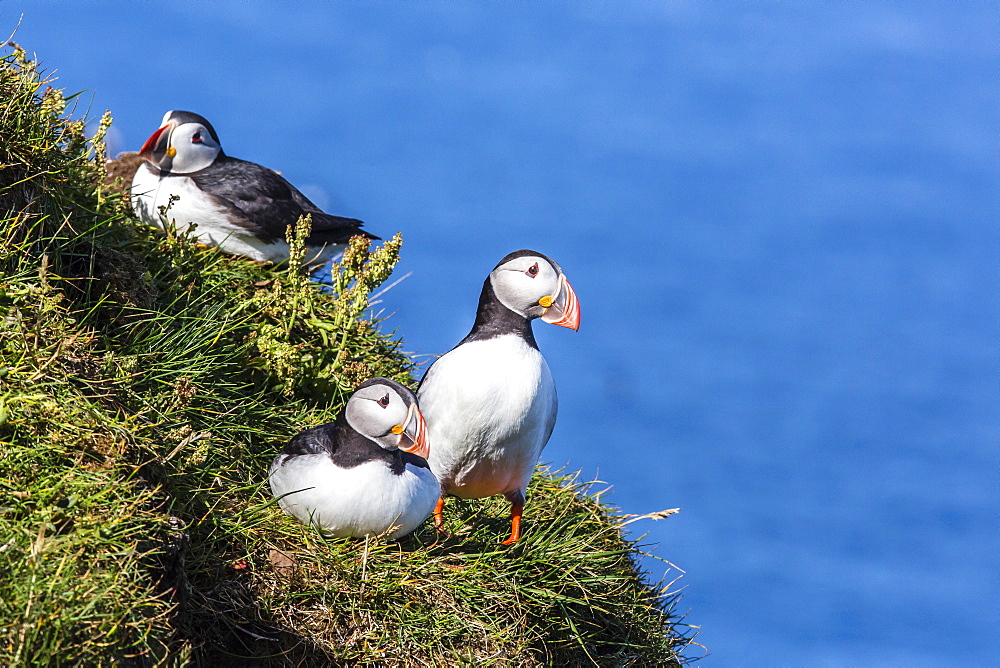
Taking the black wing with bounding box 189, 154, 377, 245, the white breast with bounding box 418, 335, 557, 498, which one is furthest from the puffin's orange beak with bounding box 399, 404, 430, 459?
the black wing with bounding box 189, 154, 377, 245

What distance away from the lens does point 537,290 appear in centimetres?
550

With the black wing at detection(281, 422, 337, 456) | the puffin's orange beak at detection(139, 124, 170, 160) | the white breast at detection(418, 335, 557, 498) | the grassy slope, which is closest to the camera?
the grassy slope

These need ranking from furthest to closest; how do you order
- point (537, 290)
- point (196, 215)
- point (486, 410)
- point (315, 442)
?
1. point (196, 215)
2. point (537, 290)
3. point (486, 410)
4. point (315, 442)

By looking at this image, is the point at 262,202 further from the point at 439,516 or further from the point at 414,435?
the point at 414,435

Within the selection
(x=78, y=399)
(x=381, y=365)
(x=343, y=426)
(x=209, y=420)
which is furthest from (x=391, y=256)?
(x=78, y=399)

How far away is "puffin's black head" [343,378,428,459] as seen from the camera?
4863 millimetres

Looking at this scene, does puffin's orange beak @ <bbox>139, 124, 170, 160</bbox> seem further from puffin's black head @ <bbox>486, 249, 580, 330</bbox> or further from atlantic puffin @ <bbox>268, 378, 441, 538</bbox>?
atlantic puffin @ <bbox>268, 378, 441, 538</bbox>

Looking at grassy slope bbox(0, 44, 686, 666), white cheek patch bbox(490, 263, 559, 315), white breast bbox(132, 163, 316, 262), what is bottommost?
grassy slope bbox(0, 44, 686, 666)

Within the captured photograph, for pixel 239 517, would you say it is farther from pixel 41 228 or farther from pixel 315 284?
pixel 315 284

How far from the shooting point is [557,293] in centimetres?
553

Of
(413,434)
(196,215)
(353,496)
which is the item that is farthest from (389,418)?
(196,215)

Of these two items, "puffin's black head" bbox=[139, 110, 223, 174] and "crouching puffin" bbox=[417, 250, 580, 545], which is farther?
"puffin's black head" bbox=[139, 110, 223, 174]

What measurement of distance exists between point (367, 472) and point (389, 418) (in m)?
0.27

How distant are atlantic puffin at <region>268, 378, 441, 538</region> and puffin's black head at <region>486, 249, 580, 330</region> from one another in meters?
0.92
